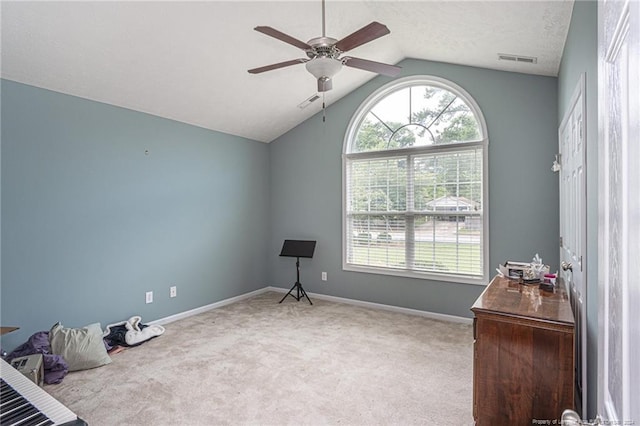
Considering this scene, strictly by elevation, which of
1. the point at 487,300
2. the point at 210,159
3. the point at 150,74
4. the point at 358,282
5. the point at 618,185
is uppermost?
the point at 150,74

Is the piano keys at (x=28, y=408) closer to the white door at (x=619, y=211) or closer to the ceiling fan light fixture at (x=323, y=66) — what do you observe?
the white door at (x=619, y=211)

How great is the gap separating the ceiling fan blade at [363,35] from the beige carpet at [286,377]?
2.47 m

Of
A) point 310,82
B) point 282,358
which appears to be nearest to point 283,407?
point 282,358

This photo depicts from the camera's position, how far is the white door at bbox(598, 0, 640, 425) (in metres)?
0.53

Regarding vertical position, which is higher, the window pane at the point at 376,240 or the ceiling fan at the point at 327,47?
the ceiling fan at the point at 327,47

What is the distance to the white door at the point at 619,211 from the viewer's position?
20.8 inches

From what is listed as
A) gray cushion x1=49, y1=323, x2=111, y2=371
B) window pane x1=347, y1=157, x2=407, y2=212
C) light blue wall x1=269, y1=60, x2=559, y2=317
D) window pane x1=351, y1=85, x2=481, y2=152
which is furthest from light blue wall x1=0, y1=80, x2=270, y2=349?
window pane x1=351, y1=85, x2=481, y2=152

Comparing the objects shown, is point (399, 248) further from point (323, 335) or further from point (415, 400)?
point (415, 400)

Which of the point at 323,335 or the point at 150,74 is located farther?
the point at 323,335

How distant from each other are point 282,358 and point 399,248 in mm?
2165

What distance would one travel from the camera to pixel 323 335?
353 centimetres

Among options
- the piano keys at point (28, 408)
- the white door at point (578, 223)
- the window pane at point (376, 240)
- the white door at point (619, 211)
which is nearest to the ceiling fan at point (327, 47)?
the white door at point (578, 223)

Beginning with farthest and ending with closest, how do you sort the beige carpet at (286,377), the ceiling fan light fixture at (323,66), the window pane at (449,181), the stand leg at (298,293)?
1. the stand leg at (298,293)
2. the window pane at (449,181)
3. the ceiling fan light fixture at (323,66)
4. the beige carpet at (286,377)

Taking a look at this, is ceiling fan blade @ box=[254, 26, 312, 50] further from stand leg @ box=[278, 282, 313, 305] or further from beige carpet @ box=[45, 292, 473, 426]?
stand leg @ box=[278, 282, 313, 305]
